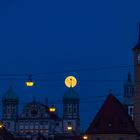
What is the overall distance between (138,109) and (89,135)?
599cm

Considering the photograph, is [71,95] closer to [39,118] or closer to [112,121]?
[39,118]

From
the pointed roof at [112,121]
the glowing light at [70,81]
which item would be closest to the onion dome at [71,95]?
the pointed roof at [112,121]

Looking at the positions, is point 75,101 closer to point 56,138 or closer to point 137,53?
point 56,138

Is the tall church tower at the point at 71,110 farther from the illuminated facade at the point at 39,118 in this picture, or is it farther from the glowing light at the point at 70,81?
the glowing light at the point at 70,81

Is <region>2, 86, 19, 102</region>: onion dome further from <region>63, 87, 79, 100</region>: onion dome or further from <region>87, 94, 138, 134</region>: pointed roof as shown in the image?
<region>87, 94, 138, 134</region>: pointed roof

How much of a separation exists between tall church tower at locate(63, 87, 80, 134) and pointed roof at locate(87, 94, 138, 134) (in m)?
78.8

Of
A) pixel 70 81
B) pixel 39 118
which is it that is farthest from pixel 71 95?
pixel 70 81

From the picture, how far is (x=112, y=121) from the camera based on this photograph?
9512 centimetres

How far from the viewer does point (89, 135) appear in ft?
309

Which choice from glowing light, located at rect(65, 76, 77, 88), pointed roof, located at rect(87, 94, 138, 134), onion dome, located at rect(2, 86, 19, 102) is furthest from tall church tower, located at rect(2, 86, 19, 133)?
glowing light, located at rect(65, 76, 77, 88)

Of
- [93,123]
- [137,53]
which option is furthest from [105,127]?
[137,53]

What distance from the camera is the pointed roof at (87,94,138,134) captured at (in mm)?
94188

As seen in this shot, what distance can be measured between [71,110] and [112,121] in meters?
85.2

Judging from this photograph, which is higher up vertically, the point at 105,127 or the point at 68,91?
the point at 68,91
